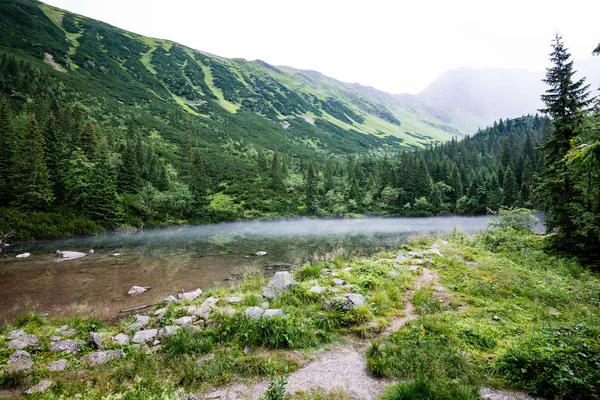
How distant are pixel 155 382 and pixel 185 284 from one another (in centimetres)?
1090

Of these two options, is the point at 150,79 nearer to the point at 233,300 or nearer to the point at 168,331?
the point at 233,300

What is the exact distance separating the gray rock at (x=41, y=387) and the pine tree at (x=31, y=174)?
39366mm

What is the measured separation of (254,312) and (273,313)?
0.59m

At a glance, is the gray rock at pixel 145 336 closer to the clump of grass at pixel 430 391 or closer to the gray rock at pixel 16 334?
the gray rock at pixel 16 334

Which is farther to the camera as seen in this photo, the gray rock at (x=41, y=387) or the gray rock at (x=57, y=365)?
the gray rock at (x=57, y=365)

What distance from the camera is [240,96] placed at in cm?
17388

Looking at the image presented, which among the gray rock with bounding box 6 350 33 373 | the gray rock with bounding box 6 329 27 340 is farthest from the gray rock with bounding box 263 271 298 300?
the gray rock with bounding box 6 329 27 340

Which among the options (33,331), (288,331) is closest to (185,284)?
(33,331)

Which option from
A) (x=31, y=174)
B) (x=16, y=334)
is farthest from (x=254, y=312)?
(x=31, y=174)

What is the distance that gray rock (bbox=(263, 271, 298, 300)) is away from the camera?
32.1 feet

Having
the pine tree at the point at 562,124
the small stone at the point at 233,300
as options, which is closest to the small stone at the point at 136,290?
the small stone at the point at 233,300

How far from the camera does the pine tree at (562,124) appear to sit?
1630 cm

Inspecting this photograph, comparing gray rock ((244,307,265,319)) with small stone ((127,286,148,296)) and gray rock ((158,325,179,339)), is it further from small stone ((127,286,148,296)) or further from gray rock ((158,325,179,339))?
small stone ((127,286,148,296))

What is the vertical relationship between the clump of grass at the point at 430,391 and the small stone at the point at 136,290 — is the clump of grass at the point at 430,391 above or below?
above
